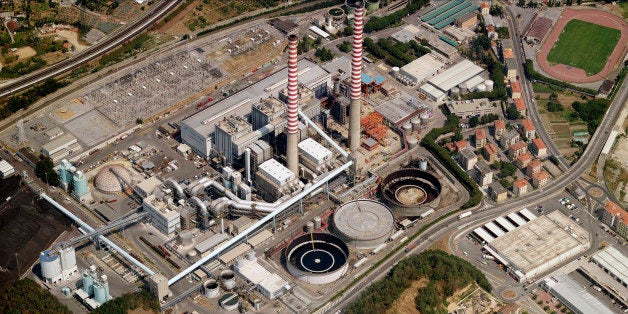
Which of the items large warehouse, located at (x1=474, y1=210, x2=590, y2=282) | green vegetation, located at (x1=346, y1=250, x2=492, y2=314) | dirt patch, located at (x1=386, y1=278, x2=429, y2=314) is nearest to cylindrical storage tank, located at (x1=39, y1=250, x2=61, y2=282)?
green vegetation, located at (x1=346, y1=250, x2=492, y2=314)

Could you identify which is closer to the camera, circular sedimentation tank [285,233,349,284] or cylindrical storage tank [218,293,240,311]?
cylindrical storage tank [218,293,240,311]

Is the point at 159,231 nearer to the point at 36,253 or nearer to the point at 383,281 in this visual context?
the point at 36,253

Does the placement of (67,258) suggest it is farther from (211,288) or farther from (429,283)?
(429,283)

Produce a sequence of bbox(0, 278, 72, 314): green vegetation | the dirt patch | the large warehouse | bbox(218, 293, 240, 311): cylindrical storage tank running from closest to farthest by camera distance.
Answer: bbox(0, 278, 72, 314): green vegetation < the dirt patch < bbox(218, 293, 240, 311): cylindrical storage tank < the large warehouse

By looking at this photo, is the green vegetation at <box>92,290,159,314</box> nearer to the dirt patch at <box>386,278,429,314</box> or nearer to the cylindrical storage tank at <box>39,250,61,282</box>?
the cylindrical storage tank at <box>39,250,61,282</box>

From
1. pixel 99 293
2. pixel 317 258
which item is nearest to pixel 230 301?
pixel 317 258

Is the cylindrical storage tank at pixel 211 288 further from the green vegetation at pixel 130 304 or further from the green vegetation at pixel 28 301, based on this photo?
the green vegetation at pixel 28 301
